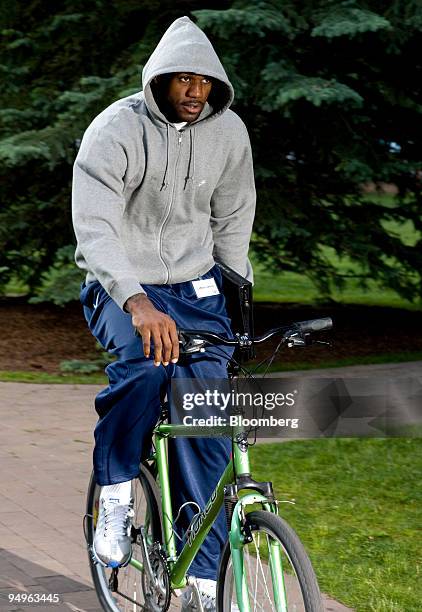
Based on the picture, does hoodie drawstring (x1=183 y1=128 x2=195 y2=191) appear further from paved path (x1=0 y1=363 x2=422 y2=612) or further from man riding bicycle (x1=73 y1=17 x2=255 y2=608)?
paved path (x1=0 y1=363 x2=422 y2=612)

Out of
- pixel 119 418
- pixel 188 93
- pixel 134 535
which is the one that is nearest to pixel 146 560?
pixel 134 535

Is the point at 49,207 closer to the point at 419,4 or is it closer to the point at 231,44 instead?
the point at 231,44

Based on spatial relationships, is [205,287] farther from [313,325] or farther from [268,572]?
[268,572]

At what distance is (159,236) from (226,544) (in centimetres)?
103

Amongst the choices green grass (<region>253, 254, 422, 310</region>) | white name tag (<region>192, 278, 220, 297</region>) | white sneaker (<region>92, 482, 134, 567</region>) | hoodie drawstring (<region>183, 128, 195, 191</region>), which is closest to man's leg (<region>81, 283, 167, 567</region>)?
white sneaker (<region>92, 482, 134, 567</region>)

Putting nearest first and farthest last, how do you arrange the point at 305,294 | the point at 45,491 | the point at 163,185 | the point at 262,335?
the point at 262,335 → the point at 163,185 → the point at 45,491 → the point at 305,294

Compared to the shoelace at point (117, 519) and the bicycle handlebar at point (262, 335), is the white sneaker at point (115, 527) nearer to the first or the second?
the shoelace at point (117, 519)

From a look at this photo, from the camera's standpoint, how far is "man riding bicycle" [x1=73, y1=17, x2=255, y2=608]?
367cm

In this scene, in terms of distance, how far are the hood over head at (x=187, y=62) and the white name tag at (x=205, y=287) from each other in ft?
1.65

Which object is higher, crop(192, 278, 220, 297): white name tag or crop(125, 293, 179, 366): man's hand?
crop(125, 293, 179, 366): man's hand

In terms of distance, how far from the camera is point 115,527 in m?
3.95

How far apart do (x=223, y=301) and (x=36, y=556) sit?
1.56 m

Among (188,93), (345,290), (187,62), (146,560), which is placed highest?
(187,62)

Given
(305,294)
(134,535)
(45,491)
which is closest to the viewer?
(134,535)
